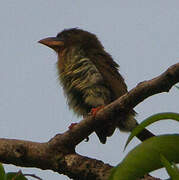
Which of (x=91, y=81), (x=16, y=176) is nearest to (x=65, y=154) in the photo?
(x=16, y=176)

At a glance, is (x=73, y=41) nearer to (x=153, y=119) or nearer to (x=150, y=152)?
(x=153, y=119)

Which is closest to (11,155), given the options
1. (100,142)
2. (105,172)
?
(105,172)

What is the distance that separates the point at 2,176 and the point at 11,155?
117 centimetres

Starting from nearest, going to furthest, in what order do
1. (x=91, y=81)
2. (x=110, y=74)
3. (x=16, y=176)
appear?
(x=16, y=176) → (x=91, y=81) → (x=110, y=74)

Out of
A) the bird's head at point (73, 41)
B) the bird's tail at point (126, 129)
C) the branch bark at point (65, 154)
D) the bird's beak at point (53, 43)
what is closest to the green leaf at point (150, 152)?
the branch bark at point (65, 154)

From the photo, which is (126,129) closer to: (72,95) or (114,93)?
(114,93)

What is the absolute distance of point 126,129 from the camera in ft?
14.8

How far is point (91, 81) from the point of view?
14.7 feet

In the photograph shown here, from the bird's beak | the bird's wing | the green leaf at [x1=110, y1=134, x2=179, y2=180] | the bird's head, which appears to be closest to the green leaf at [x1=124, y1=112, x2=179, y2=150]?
the green leaf at [x1=110, y1=134, x2=179, y2=180]

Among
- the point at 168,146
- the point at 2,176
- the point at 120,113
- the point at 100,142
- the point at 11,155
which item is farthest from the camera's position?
the point at 100,142

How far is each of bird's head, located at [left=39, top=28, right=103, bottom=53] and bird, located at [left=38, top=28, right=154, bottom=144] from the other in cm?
3

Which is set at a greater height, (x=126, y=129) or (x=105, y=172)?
(x=105, y=172)

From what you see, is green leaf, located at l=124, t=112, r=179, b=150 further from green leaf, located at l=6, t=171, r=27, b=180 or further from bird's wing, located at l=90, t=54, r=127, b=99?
bird's wing, located at l=90, t=54, r=127, b=99

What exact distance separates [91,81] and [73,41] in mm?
1054
